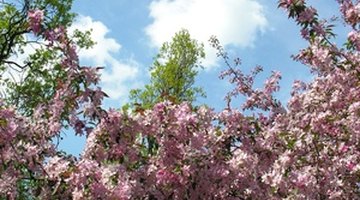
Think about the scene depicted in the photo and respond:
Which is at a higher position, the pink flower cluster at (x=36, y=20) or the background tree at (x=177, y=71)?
the background tree at (x=177, y=71)

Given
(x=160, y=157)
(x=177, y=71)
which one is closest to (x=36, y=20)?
(x=160, y=157)

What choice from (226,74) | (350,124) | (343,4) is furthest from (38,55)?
(350,124)

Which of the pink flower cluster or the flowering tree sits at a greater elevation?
the pink flower cluster

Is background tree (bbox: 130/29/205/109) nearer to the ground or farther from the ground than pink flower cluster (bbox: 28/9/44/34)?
farther from the ground

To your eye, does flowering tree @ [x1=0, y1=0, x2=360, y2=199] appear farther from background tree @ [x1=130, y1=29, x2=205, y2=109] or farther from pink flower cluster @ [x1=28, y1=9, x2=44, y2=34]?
background tree @ [x1=130, y1=29, x2=205, y2=109]

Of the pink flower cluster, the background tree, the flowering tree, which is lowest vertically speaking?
the flowering tree

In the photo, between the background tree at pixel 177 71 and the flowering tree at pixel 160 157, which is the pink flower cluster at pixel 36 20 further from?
the background tree at pixel 177 71

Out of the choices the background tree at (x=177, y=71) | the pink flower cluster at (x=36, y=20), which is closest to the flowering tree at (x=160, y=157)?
the pink flower cluster at (x=36, y=20)

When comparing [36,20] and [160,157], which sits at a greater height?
[36,20]

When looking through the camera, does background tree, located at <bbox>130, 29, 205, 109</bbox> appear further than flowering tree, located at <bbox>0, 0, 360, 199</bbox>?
Yes

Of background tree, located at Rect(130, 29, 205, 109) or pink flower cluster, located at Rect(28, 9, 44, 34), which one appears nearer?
pink flower cluster, located at Rect(28, 9, 44, 34)

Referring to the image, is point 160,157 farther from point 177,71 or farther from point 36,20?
point 177,71

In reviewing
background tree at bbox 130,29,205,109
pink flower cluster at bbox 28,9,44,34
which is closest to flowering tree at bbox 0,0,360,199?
pink flower cluster at bbox 28,9,44,34

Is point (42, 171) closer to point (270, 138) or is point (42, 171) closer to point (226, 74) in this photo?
point (270, 138)
